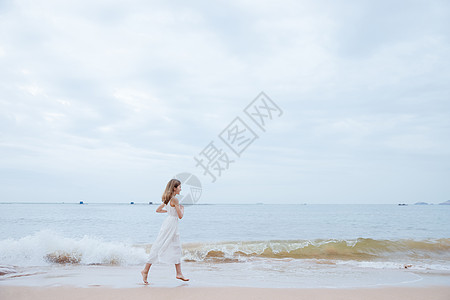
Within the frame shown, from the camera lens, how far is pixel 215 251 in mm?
11258

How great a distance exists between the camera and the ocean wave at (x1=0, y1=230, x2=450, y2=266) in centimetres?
962

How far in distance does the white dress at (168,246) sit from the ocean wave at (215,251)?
14.2 feet

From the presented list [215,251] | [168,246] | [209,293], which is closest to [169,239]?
[168,246]

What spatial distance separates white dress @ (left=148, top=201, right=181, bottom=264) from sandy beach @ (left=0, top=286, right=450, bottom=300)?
0.55 meters

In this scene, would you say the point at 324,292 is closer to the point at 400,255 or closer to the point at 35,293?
the point at 35,293

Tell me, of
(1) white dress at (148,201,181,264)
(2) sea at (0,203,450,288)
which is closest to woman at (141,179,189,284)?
(1) white dress at (148,201,181,264)

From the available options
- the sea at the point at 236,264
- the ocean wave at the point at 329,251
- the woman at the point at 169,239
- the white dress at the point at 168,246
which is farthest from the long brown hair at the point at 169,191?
the ocean wave at the point at 329,251

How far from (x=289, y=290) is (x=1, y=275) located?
5.77 m

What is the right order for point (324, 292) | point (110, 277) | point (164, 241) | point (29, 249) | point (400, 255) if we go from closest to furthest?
point (324, 292)
point (164, 241)
point (110, 277)
point (29, 249)
point (400, 255)

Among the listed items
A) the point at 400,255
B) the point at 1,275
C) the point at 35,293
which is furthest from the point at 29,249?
the point at 400,255

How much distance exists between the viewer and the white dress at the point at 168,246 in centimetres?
590

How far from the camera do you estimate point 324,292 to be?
5223 mm

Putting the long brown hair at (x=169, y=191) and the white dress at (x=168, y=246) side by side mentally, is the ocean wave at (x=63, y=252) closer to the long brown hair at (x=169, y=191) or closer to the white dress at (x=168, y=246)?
the white dress at (x=168, y=246)

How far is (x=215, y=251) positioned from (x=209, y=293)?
6320 mm
